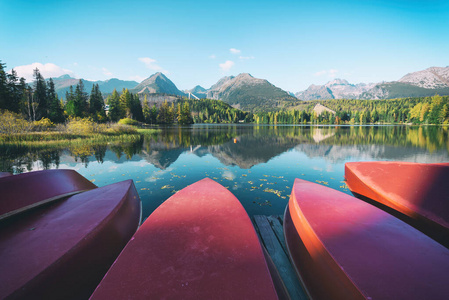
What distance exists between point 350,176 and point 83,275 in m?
10.0

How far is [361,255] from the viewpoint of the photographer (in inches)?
121

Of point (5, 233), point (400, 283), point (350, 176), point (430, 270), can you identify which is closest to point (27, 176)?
point (5, 233)

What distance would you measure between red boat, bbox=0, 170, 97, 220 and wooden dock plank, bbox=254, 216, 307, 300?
662cm

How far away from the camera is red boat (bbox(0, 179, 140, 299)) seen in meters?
2.74

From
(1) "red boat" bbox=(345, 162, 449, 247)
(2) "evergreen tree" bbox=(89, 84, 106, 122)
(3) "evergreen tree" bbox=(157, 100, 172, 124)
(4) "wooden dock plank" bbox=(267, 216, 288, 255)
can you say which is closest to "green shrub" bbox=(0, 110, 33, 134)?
(4) "wooden dock plank" bbox=(267, 216, 288, 255)

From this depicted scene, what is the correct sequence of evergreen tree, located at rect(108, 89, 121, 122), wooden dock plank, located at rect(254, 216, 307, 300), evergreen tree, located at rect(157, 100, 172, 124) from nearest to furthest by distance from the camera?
wooden dock plank, located at rect(254, 216, 307, 300), evergreen tree, located at rect(108, 89, 121, 122), evergreen tree, located at rect(157, 100, 172, 124)

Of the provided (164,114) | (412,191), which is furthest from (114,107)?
(412,191)

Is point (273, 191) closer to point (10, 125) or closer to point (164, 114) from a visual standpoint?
point (10, 125)

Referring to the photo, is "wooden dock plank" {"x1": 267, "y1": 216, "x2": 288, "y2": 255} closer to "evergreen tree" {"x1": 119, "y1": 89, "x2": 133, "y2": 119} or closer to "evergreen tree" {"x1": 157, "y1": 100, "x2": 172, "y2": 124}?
"evergreen tree" {"x1": 119, "y1": 89, "x2": 133, "y2": 119}

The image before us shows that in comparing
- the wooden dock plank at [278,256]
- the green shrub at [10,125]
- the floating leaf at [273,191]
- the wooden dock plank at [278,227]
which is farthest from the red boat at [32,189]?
the green shrub at [10,125]

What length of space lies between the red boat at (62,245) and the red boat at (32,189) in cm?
15

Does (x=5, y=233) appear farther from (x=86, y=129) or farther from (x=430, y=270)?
(x=86, y=129)

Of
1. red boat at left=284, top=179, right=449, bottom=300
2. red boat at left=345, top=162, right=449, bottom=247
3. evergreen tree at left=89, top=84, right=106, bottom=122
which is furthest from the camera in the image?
evergreen tree at left=89, top=84, right=106, bottom=122

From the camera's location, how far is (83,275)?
339 cm
